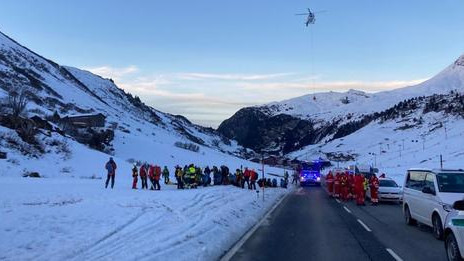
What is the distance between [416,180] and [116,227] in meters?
9.24

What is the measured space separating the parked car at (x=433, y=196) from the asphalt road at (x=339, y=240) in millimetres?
395

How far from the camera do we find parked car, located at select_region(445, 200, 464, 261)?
9784mm

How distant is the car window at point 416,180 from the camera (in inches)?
657

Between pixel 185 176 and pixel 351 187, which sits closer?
pixel 351 187

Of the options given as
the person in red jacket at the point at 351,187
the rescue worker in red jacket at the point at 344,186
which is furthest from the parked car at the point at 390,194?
the rescue worker in red jacket at the point at 344,186

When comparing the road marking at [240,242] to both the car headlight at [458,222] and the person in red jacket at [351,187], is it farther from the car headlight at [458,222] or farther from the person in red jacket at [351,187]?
the person in red jacket at [351,187]

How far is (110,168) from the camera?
29.2 meters

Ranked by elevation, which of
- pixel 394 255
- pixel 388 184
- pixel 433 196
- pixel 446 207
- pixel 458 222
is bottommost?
pixel 394 255

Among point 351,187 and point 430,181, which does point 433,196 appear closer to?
point 430,181

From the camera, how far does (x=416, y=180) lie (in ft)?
57.1

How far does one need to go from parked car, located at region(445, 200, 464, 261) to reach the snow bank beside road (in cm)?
455

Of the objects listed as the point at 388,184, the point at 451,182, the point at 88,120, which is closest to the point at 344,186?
the point at 388,184

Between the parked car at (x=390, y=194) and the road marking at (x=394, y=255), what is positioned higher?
the parked car at (x=390, y=194)

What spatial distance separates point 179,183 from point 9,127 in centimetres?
2108
